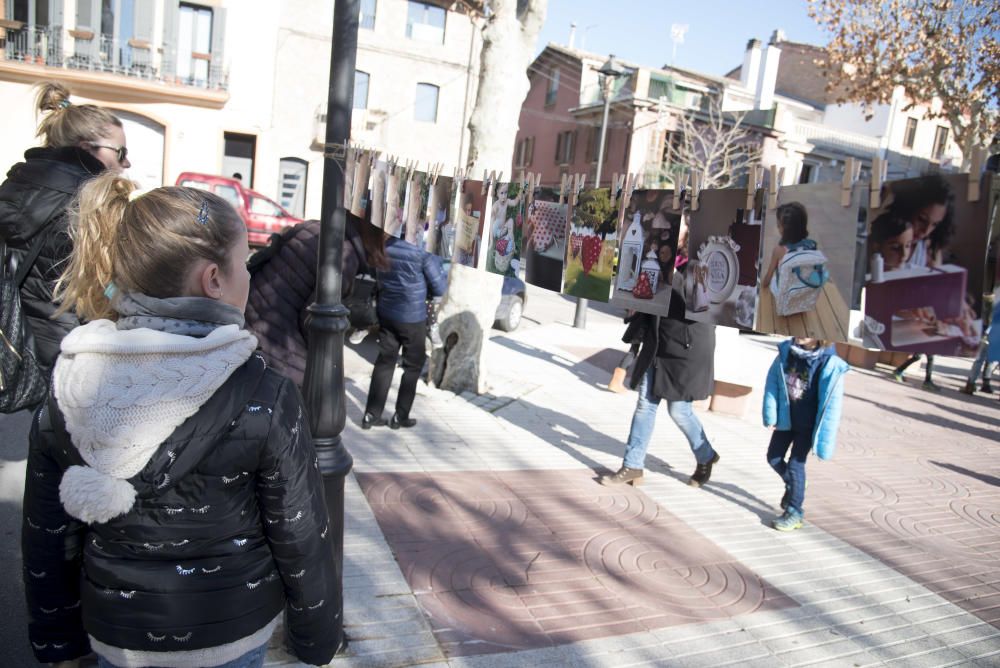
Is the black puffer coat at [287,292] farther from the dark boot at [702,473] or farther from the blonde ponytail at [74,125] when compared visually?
the dark boot at [702,473]

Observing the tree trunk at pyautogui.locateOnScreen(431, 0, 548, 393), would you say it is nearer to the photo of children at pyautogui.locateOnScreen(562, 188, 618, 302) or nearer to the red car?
the photo of children at pyautogui.locateOnScreen(562, 188, 618, 302)

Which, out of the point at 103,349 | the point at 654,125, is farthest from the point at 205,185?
the point at 654,125

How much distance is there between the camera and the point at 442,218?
413cm

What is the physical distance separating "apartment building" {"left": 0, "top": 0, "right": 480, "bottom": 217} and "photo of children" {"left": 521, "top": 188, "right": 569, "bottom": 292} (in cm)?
2043

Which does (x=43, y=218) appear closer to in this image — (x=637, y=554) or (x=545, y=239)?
(x=545, y=239)

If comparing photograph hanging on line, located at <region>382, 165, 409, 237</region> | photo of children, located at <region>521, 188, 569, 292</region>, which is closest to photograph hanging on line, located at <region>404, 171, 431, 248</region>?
photograph hanging on line, located at <region>382, 165, 409, 237</region>

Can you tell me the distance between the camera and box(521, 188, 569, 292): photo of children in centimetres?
347

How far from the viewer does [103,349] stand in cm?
150

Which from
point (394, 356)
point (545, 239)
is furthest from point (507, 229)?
point (394, 356)

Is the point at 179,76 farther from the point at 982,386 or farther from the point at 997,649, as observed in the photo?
→ the point at 997,649

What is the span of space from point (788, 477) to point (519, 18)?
5.14 metres

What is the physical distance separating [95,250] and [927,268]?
2.32m

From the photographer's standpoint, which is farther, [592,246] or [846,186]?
[592,246]

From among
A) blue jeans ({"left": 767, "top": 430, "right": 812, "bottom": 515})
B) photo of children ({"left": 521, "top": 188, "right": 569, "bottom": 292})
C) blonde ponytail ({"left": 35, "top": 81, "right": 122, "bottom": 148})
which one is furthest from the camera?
blue jeans ({"left": 767, "top": 430, "right": 812, "bottom": 515})
